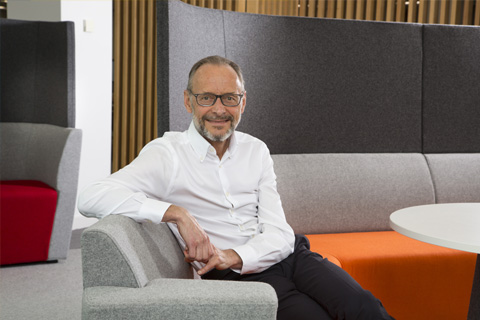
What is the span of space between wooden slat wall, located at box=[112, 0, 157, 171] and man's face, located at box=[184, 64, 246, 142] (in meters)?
3.68

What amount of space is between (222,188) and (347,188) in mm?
1167

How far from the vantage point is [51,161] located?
4016 millimetres

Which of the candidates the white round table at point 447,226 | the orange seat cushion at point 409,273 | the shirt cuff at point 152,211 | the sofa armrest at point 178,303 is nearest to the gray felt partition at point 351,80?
the orange seat cushion at point 409,273

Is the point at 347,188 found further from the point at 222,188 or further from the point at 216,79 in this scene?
the point at 216,79

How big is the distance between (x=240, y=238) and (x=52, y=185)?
2.33 meters

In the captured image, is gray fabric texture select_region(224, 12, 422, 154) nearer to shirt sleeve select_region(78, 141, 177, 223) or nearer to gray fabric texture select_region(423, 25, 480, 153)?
gray fabric texture select_region(423, 25, 480, 153)

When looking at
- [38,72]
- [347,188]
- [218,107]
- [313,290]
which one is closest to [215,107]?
[218,107]

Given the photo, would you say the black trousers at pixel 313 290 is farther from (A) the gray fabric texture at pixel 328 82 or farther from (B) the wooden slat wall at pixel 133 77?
(B) the wooden slat wall at pixel 133 77

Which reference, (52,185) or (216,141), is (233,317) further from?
(52,185)

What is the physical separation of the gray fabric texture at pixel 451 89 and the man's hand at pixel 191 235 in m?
2.03

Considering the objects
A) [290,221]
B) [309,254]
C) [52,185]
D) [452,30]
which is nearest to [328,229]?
[290,221]

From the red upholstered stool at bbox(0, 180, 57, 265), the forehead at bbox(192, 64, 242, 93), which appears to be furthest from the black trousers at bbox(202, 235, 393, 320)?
the red upholstered stool at bbox(0, 180, 57, 265)

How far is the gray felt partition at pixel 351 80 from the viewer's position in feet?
9.85

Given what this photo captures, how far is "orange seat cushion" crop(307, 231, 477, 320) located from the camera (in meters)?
2.55
